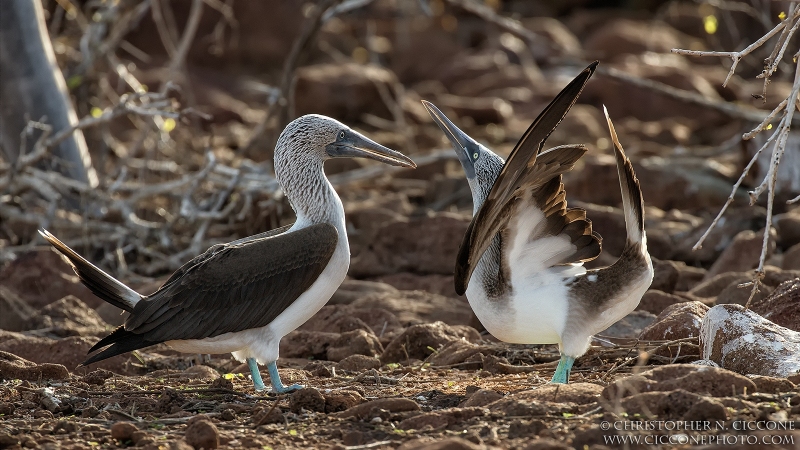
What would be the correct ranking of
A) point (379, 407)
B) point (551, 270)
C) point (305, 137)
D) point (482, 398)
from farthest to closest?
point (305, 137)
point (551, 270)
point (482, 398)
point (379, 407)

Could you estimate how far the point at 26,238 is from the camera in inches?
359

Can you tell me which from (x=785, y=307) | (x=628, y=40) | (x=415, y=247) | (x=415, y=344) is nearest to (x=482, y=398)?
(x=415, y=344)

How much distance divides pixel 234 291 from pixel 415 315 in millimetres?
2030

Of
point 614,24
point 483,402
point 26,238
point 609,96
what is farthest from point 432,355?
point 614,24

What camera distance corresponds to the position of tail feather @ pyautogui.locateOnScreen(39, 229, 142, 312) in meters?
5.18

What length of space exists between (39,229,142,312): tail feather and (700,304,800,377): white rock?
8.90 feet

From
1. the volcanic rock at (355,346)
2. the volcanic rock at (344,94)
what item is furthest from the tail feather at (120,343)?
the volcanic rock at (344,94)

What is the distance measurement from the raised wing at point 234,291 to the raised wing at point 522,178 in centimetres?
92

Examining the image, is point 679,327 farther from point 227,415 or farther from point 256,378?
point 227,415

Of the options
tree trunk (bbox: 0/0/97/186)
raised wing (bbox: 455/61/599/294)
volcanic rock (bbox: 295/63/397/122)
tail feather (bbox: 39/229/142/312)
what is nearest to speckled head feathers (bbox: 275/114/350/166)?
tail feather (bbox: 39/229/142/312)

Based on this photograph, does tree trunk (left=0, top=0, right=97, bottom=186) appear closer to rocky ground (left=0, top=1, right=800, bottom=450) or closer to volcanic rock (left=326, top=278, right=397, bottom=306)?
rocky ground (left=0, top=1, right=800, bottom=450)

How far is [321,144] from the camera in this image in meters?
5.66

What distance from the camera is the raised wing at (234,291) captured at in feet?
16.5

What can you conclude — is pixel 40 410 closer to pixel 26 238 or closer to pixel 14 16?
pixel 26 238
